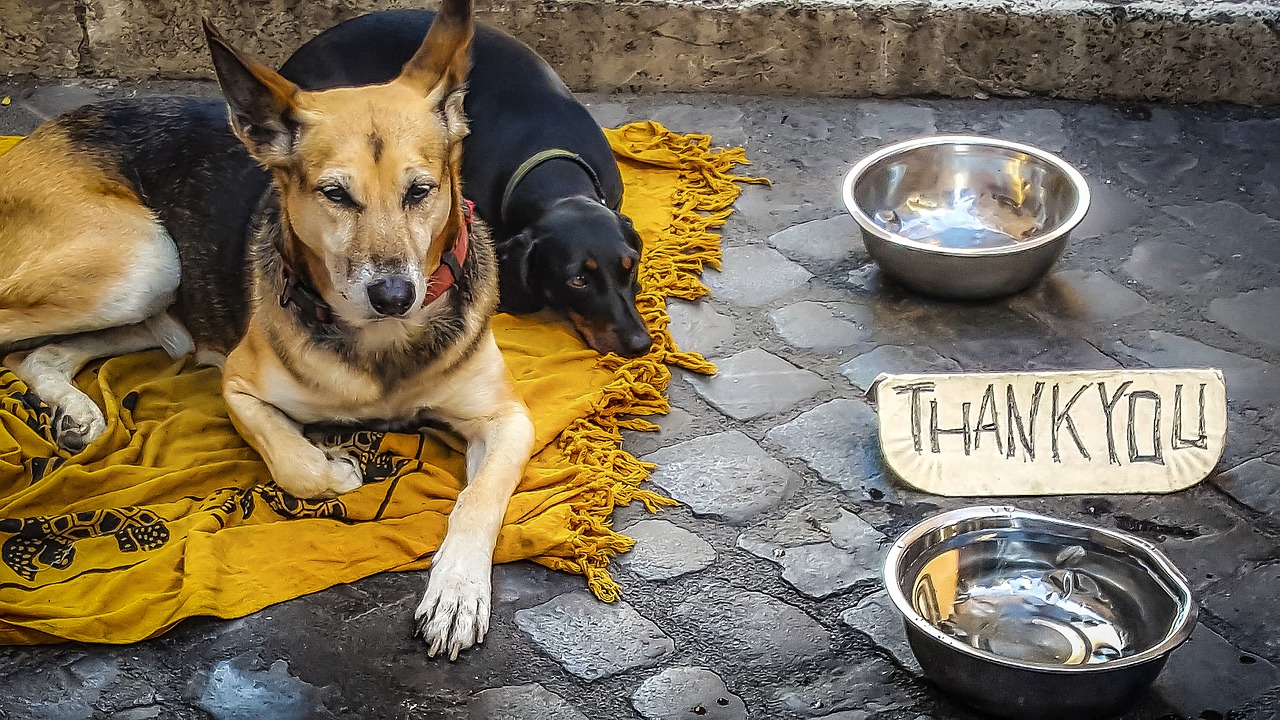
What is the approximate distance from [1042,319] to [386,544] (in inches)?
90.6

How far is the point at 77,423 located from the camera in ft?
11.7

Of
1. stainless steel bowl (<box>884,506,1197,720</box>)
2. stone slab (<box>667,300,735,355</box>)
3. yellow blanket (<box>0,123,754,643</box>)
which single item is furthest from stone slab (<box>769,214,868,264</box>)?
stainless steel bowl (<box>884,506,1197,720</box>)

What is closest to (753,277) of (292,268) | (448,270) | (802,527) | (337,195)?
(802,527)

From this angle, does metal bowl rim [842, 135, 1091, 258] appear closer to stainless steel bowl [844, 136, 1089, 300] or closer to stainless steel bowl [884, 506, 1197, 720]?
stainless steel bowl [844, 136, 1089, 300]

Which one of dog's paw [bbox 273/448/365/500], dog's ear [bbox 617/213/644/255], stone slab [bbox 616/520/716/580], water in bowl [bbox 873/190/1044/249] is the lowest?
stone slab [bbox 616/520/716/580]

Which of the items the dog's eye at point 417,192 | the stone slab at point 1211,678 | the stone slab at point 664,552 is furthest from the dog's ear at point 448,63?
the stone slab at point 1211,678

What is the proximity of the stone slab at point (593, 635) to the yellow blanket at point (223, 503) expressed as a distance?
0.22 feet

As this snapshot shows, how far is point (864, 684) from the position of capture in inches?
109

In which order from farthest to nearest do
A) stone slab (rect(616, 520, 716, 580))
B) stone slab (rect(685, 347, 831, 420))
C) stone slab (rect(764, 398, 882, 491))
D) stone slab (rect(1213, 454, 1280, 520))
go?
stone slab (rect(685, 347, 831, 420))
stone slab (rect(764, 398, 882, 491))
stone slab (rect(1213, 454, 1280, 520))
stone slab (rect(616, 520, 716, 580))

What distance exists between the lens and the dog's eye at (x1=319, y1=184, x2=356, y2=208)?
2922 millimetres

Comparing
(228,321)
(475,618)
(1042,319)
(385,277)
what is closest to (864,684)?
(475,618)

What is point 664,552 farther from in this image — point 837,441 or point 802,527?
point 837,441

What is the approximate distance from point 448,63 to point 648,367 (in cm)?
126

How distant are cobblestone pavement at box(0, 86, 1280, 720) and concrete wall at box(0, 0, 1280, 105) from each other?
2.06 feet
